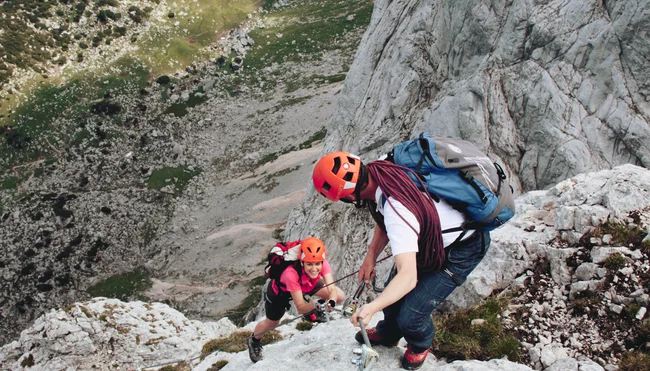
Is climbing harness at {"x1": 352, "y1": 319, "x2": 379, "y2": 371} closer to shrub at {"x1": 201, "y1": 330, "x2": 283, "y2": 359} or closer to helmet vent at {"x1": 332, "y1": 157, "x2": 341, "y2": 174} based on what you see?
helmet vent at {"x1": 332, "y1": 157, "x2": 341, "y2": 174}

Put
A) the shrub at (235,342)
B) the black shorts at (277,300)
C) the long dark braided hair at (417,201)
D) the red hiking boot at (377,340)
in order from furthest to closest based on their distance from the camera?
1. the shrub at (235,342)
2. the black shorts at (277,300)
3. the red hiking boot at (377,340)
4. the long dark braided hair at (417,201)

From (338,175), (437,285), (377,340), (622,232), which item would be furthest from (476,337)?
(338,175)

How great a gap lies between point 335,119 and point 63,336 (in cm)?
2661

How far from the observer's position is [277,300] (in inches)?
443

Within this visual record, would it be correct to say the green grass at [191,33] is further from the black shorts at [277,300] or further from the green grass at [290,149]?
the black shorts at [277,300]

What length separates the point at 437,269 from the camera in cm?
720

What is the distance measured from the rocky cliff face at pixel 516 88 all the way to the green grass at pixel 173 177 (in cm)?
3932

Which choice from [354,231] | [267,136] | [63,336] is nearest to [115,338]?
[63,336]

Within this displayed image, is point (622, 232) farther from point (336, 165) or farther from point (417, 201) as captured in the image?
point (336, 165)

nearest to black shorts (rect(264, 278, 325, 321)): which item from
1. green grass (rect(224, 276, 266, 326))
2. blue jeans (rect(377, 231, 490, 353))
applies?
blue jeans (rect(377, 231, 490, 353))

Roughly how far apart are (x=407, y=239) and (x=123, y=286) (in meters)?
56.4

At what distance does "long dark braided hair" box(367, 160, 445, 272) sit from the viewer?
19.8ft

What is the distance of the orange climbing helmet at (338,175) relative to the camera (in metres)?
6.59

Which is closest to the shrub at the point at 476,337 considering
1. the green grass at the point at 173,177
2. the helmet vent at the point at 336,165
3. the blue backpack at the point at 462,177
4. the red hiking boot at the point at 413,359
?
the red hiking boot at the point at 413,359
